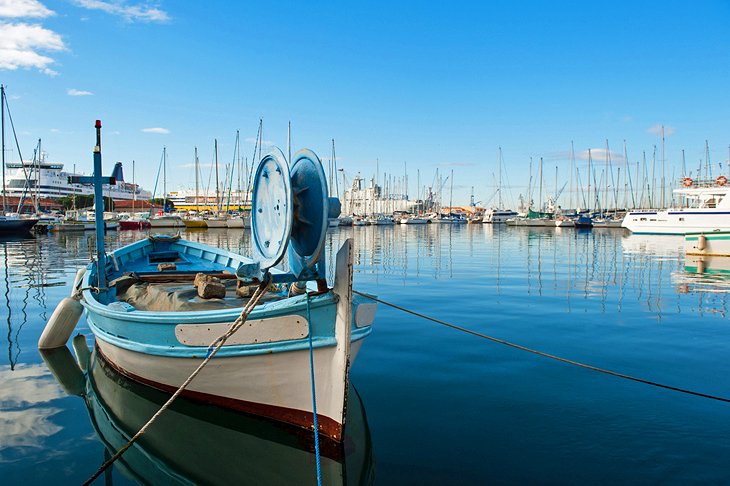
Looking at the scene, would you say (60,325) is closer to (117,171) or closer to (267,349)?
(117,171)

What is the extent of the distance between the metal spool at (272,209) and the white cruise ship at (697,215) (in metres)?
48.8

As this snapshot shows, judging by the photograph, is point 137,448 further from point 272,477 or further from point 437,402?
point 437,402

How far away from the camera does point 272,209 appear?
20.7 feet

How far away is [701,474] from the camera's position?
4.97m

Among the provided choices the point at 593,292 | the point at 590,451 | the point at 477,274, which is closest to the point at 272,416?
the point at 590,451

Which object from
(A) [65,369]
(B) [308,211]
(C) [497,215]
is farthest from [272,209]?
(C) [497,215]

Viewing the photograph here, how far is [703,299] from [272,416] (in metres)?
14.1

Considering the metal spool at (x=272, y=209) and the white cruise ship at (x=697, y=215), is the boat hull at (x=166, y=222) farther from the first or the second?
the metal spool at (x=272, y=209)

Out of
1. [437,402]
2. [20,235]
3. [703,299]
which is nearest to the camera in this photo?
[437,402]

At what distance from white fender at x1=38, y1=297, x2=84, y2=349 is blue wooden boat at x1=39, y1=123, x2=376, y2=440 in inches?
120

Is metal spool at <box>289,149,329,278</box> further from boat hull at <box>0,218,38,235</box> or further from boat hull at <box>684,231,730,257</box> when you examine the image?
boat hull at <box>0,218,38,235</box>

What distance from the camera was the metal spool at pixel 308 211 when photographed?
575cm

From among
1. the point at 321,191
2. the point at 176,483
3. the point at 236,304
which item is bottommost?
the point at 176,483

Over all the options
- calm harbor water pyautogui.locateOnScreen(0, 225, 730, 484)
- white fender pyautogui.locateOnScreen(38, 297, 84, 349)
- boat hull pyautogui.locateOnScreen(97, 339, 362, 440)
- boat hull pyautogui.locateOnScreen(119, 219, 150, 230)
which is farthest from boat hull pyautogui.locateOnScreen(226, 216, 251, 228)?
boat hull pyautogui.locateOnScreen(97, 339, 362, 440)
